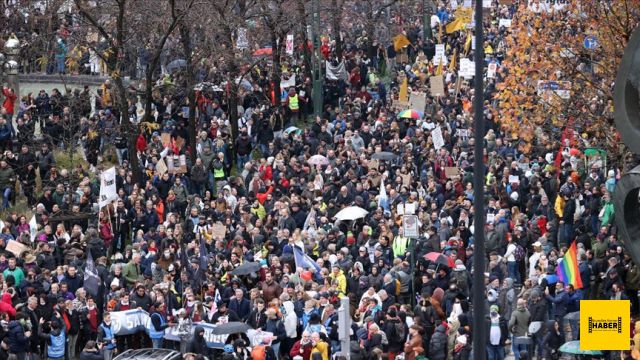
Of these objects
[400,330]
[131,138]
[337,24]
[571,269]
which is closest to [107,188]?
[131,138]

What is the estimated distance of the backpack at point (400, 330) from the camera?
24984 mm

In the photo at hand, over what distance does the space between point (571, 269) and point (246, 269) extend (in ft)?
18.8

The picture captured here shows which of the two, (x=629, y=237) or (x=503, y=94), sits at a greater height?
(x=503, y=94)

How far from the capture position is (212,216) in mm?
32281

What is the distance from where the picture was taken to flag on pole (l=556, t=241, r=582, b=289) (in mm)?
26094

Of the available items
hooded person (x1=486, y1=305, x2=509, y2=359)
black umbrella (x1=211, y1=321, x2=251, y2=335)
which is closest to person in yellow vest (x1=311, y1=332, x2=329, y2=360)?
black umbrella (x1=211, y1=321, x2=251, y2=335)

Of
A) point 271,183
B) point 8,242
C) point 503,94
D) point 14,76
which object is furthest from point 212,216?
point 14,76

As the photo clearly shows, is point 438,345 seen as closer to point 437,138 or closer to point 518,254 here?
point 518,254

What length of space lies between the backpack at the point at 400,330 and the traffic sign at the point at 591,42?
7.52 m

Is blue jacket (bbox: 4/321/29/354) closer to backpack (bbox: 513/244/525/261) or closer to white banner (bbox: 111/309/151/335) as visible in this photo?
white banner (bbox: 111/309/151/335)

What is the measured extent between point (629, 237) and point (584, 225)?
40.4ft

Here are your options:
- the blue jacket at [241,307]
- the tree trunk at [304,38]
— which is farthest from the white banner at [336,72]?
the blue jacket at [241,307]

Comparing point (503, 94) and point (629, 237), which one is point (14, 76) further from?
point (629, 237)

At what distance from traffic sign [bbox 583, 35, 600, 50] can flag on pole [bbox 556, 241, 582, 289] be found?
493 centimetres
